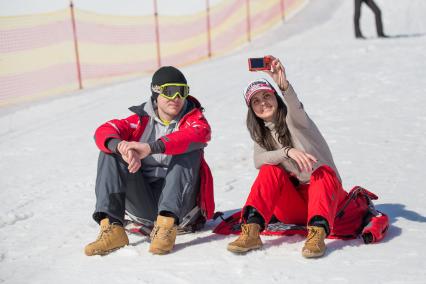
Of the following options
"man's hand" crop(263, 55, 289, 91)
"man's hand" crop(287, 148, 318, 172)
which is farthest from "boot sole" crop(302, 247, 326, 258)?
"man's hand" crop(263, 55, 289, 91)

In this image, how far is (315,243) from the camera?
11.0ft

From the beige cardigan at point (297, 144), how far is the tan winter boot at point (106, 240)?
0.87 metres

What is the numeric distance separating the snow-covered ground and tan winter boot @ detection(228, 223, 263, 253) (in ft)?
0.15

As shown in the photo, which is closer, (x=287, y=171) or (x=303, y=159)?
(x=303, y=159)

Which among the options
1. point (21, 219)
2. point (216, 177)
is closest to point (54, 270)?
point (21, 219)

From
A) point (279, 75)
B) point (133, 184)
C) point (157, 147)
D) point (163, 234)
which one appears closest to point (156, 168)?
point (133, 184)

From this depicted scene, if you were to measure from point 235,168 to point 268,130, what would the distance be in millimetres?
1990

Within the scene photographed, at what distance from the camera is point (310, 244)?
133 inches

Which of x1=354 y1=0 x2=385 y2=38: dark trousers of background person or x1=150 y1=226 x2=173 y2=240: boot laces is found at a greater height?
x1=354 y1=0 x2=385 y2=38: dark trousers of background person

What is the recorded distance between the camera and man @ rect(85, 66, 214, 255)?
359cm

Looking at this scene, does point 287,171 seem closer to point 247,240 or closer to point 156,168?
point 247,240

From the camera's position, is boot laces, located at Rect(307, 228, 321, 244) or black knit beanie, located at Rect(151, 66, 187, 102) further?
black knit beanie, located at Rect(151, 66, 187, 102)

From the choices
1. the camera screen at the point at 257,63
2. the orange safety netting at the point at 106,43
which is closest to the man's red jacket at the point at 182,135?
Result: the camera screen at the point at 257,63

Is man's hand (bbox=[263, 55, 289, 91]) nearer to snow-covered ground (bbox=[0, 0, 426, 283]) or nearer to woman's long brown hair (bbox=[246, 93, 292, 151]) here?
woman's long brown hair (bbox=[246, 93, 292, 151])
